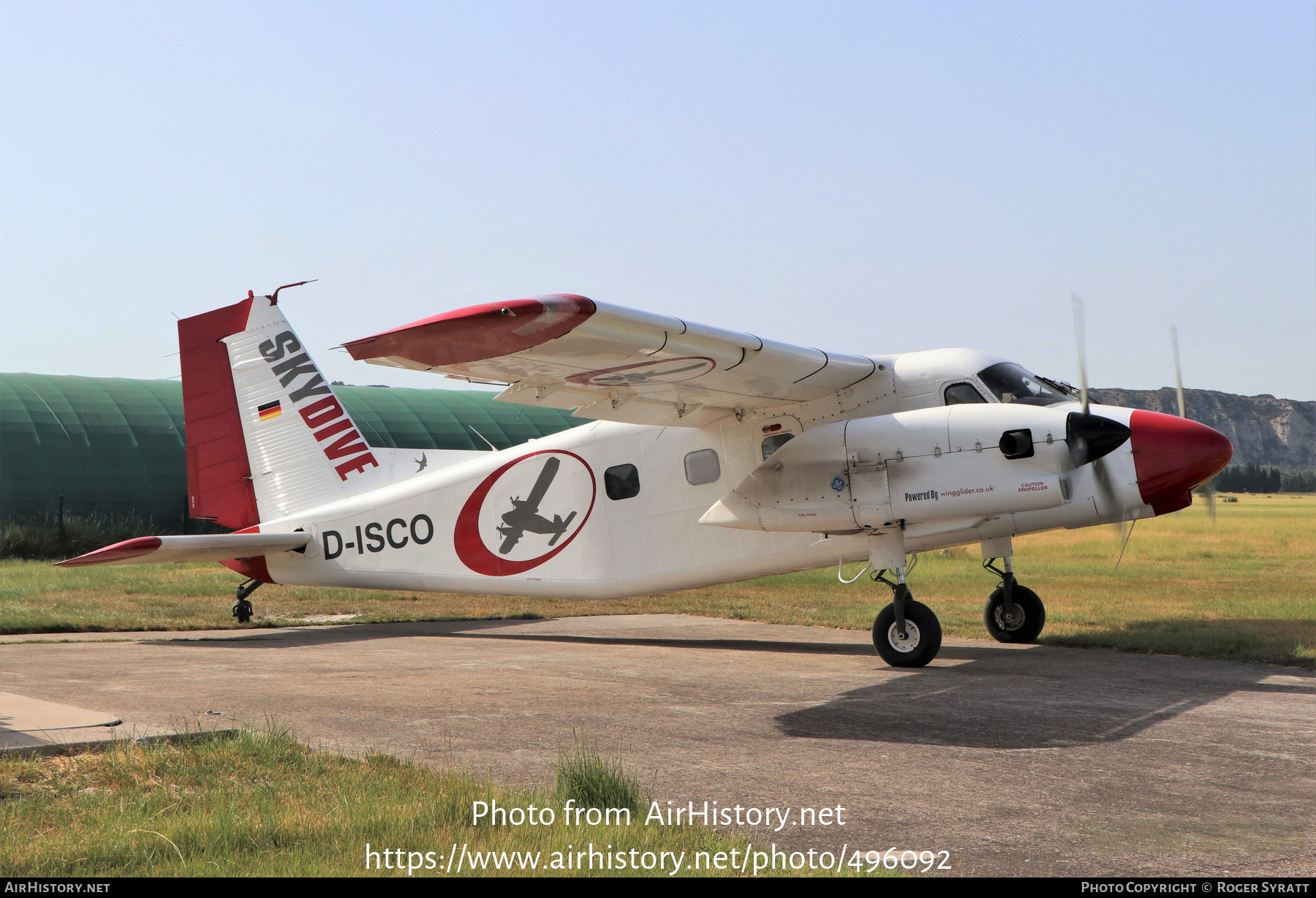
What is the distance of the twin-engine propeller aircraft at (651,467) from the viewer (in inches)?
396

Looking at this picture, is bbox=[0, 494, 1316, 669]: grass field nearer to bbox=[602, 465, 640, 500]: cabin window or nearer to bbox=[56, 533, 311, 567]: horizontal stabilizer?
bbox=[56, 533, 311, 567]: horizontal stabilizer

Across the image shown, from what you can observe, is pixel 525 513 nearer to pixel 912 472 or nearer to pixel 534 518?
pixel 534 518

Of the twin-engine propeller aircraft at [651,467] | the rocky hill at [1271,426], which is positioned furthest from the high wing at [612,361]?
the rocky hill at [1271,426]

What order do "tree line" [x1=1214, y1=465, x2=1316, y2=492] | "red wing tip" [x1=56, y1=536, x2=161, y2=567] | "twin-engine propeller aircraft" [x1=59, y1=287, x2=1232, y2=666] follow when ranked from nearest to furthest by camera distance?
1. "twin-engine propeller aircraft" [x1=59, y1=287, x2=1232, y2=666]
2. "red wing tip" [x1=56, y1=536, x2=161, y2=567]
3. "tree line" [x1=1214, y1=465, x2=1316, y2=492]

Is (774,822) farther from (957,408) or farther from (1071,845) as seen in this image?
(957,408)

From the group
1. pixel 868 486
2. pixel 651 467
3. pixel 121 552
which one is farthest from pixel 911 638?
pixel 121 552

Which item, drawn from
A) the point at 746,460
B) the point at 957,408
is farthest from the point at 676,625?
the point at 957,408

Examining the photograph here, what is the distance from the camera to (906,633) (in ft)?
36.3

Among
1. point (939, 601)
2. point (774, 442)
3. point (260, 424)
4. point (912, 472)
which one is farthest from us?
point (939, 601)

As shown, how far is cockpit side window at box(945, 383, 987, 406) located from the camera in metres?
11.7

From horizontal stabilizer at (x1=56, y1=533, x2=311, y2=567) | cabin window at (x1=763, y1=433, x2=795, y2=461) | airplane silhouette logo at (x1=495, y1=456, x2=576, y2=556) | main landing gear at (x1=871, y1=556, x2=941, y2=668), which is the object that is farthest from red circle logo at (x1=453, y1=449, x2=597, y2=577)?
main landing gear at (x1=871, y1=556, x2=941, y2=668)

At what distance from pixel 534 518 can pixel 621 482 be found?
1.48m

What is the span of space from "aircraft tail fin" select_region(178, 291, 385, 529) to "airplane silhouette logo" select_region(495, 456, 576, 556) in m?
2.77

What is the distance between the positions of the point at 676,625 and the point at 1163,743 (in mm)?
10391
